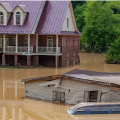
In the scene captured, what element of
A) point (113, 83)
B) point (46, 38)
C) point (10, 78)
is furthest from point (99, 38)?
point (113, 83)

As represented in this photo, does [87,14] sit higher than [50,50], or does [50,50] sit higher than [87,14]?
[87,14]

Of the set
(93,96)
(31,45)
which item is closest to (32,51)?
(31,45)

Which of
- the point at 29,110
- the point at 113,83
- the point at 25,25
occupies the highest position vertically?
the point at 25,25

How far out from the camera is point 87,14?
66.8m

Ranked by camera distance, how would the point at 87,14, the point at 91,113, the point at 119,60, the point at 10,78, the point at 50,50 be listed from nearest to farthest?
the point at 91,113
the point at 10,78
the point at 50,50
the point at 119,60
the point at 87,14

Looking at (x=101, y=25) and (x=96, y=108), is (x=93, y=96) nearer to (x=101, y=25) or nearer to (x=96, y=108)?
(x=96, y=108)

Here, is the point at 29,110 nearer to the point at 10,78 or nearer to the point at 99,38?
the point at 10,78

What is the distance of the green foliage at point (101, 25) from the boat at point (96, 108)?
4235 centimetres

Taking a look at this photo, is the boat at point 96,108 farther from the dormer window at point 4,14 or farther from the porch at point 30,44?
the dormer window at point 4,14

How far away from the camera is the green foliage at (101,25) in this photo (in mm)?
64250

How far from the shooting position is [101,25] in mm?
65500

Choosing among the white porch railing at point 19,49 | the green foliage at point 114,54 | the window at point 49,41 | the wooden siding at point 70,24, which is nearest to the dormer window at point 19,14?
the white porch railing at point 19,49

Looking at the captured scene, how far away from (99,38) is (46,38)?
23.8 meters

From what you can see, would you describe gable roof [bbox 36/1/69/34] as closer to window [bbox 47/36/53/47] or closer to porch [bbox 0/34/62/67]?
porch [bbox 0/34/62/67]
